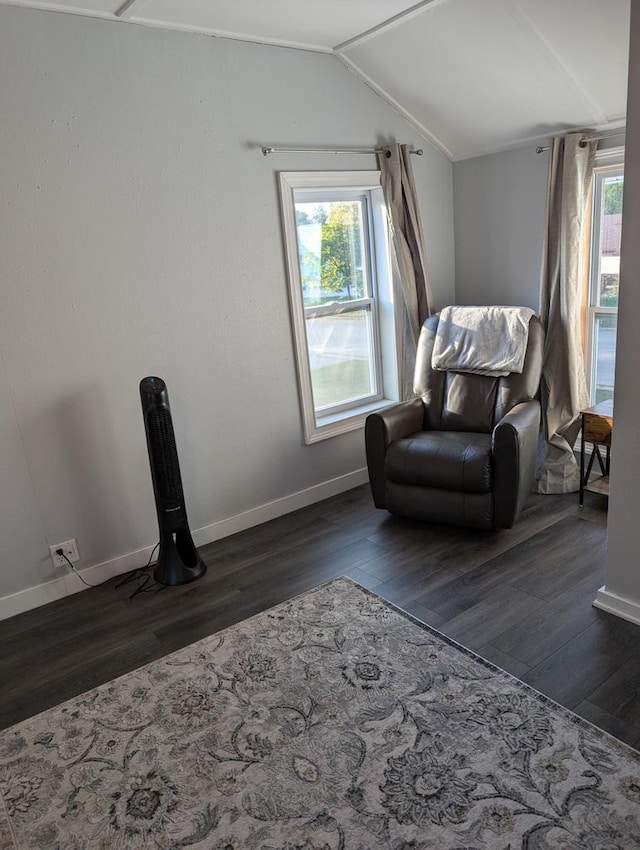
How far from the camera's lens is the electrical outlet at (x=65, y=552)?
117 inches

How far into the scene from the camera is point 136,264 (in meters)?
2.98

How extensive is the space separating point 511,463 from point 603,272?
137cm

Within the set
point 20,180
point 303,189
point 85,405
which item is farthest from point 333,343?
point 20,180

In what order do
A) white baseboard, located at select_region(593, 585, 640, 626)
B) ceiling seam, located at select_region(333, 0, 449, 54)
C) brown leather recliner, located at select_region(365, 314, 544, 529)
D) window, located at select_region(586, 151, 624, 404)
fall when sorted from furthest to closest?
window, located at select_region(586, 151, 624, 404), brown leather recliner, located at select_region(365, 314, 544, 529), ceiling seam, located at select_region(333, 0, 449, 54), white baseboard, located at select_region(593, 585, 640, 626)

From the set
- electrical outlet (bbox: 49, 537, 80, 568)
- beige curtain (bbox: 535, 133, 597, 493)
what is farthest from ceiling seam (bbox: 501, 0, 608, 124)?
electrical outlet (bbox: 49, 537, 80, 568)

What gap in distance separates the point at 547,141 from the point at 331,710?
317 centimetres

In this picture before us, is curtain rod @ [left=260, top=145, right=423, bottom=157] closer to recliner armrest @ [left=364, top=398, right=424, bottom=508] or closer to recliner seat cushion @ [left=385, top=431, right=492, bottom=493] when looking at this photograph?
recliner armrest @ [left=364, top=398, right=424, bottom=508]

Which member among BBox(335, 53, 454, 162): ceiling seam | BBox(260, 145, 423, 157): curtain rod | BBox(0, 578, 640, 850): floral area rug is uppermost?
BBox(335, 53, 454, 162): ceiling seam

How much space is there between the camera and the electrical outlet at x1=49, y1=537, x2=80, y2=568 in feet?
9.78

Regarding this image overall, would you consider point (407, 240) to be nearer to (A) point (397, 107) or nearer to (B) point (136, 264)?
(A) point (397, 107)

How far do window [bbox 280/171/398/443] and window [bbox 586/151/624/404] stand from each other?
1.20 m

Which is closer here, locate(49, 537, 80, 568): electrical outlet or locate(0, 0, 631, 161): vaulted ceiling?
locate(0, 0, 631, 161): vaulted ceiling

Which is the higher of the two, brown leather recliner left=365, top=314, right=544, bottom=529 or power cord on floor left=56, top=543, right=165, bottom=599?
brown leather recliner left=365, top=314, right=544, bottom=529

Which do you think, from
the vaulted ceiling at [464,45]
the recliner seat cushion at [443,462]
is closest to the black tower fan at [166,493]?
the recliner seat cushion at [443,462]
